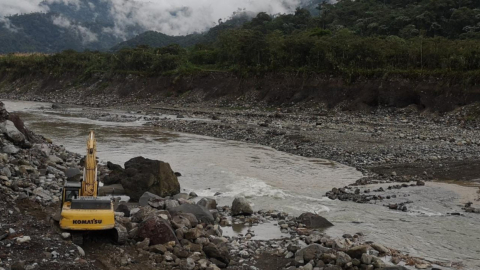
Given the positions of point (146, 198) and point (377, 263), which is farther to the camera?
point (146, 198)

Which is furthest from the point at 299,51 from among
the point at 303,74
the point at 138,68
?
the point at 138,68

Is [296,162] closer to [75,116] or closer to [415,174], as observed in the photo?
[415,174]

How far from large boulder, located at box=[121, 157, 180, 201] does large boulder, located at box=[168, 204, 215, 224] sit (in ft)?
9.93

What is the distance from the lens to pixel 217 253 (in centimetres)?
1024

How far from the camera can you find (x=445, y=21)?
62531 millimetres

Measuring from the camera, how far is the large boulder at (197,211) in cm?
1291

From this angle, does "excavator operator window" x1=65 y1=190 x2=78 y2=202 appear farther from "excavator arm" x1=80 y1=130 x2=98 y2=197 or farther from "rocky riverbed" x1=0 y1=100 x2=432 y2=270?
"rocky riverbed" x1=0 y1=100 x2=432 y2=270

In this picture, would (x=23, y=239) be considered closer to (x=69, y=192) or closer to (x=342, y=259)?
(x=69, y=192)

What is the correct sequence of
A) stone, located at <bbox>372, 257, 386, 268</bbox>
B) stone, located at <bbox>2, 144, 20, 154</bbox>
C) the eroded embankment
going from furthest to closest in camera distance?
the eroded embankment → stone, located at <bbox>2, 144, 20, 154</bbox> → stone, located at <bbox>372, 257, 386, 268</bbox>

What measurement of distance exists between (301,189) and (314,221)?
4.82 m

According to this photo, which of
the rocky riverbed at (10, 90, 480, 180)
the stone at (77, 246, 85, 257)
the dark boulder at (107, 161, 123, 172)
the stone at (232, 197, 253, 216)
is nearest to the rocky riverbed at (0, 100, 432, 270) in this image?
the stone at (232, 197, 253, 216)

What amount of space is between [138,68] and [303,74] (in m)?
31.4

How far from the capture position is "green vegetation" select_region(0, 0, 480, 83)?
44.4 metres

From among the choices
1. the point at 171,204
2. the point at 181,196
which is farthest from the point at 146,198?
the point at 181,196
